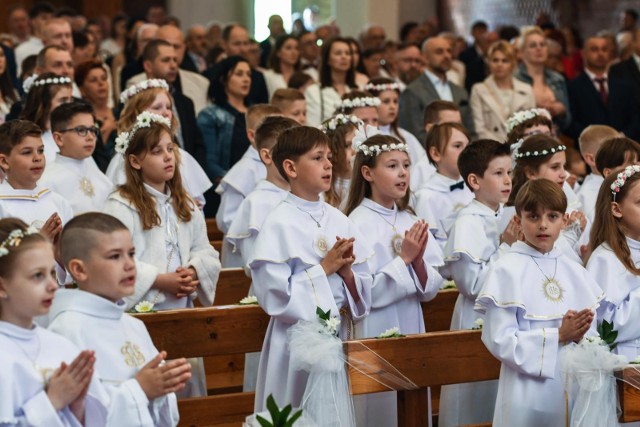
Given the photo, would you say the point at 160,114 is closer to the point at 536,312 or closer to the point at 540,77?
the point at 536,312

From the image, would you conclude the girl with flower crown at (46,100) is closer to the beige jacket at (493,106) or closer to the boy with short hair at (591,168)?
the boy with short hair at (591,168)

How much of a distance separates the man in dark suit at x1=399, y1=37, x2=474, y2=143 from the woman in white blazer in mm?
140

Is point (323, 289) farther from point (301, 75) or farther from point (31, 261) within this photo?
point (301, 75)

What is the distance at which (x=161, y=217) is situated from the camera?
661 centimetres

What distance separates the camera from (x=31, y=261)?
14.4 ft

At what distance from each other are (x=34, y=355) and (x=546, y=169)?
13.3 feet

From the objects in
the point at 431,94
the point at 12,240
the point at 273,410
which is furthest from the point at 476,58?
the point at 12,240

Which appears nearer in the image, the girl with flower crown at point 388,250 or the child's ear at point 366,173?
the girl with flower crown at point 388,250

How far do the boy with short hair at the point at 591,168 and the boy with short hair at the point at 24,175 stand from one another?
3563 millimetres

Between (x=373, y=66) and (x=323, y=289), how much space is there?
794 centimetres

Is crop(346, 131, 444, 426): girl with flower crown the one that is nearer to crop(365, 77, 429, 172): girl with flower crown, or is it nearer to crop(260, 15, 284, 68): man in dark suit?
crop(365, 77, 429, 172): girl with flower crown

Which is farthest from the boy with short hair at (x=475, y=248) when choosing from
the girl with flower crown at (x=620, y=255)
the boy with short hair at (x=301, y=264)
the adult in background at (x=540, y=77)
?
the adult in background at (x=540, y=77)

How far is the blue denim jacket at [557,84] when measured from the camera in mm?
12492

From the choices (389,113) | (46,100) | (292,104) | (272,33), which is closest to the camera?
(46,100)
